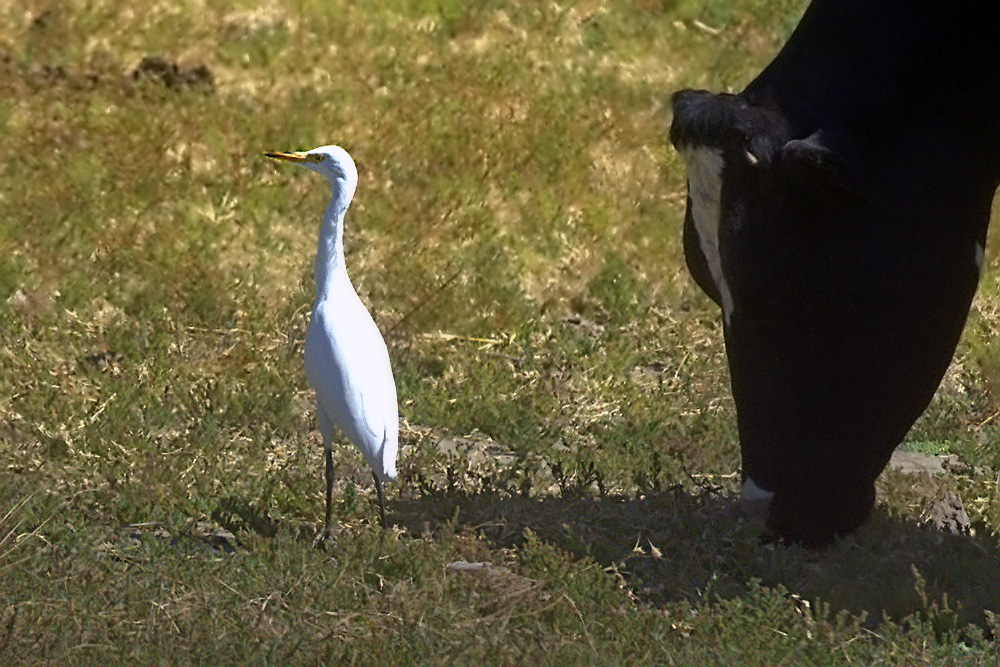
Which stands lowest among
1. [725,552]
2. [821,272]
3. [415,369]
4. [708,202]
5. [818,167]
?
[415,369]

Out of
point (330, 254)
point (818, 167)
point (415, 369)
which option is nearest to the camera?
point (818, 167)

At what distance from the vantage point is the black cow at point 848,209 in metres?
6.33

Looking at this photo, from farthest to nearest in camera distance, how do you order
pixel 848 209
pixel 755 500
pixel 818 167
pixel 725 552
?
pixel 725 552 → pixel 755 500 → pixel 848 209 → pixel 818 167

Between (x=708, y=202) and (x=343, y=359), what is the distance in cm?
176

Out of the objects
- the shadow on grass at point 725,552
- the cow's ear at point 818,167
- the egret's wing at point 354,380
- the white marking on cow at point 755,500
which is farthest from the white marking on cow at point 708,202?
the egret's wing at point 354,380

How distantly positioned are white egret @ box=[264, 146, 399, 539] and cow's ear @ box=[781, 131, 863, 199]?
2040 millimetres

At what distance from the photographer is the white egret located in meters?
7.32

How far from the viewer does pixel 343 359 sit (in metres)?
7.32

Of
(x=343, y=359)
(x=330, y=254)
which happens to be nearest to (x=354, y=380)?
(x=343, y=359)

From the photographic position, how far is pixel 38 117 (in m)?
12.4

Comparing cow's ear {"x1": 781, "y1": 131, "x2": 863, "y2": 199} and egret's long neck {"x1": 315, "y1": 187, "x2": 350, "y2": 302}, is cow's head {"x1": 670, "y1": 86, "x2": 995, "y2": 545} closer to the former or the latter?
cow's ear {"x1": 781, "y1": 131, "x2": 863, "y2": 199}

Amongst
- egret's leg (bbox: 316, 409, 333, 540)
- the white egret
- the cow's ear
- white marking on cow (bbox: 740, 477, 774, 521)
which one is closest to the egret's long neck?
the white egret

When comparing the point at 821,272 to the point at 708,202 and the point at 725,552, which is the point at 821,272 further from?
the point at 725,552

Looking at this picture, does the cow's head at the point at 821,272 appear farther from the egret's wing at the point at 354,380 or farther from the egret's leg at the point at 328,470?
the egret's leg at the point at 328,470
